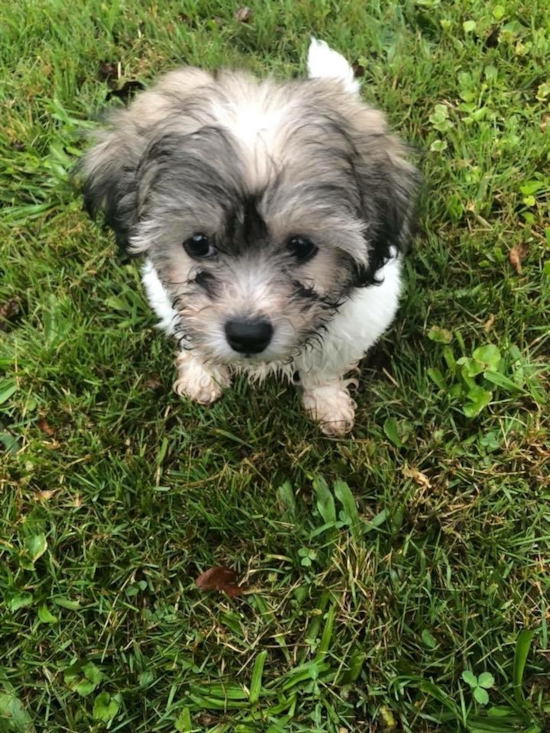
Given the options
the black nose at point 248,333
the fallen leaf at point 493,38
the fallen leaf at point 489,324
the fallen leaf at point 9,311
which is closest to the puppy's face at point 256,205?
the black nose at point 248,333

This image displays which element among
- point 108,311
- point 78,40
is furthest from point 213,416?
point 78,40

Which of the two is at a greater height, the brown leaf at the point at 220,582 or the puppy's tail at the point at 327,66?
the puppy's tail at the point at 327,66

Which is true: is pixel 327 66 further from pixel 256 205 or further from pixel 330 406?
pixel 330 406

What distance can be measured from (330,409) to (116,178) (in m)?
1.27

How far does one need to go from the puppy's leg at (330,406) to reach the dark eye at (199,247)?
0.89 meters

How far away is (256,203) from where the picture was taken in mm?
1930

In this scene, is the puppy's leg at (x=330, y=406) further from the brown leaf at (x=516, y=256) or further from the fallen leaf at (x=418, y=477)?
the brown leaf at (x=516, y=256)

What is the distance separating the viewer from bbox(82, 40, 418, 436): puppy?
6.37 feet

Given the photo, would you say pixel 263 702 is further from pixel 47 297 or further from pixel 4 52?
pixel 4 52

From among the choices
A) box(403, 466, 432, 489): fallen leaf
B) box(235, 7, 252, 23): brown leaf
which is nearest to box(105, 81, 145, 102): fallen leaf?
box(235, 7, 252, 23): brown leaf

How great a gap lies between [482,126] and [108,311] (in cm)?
212

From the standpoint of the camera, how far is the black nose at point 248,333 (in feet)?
6.65

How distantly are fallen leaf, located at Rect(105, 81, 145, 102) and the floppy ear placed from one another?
147cm

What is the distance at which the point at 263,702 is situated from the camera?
242 centimetres
